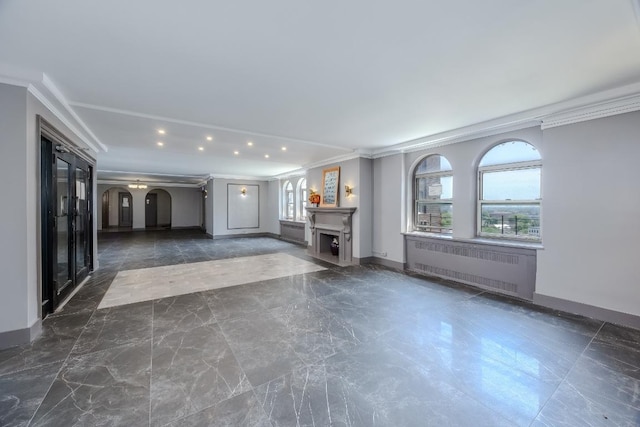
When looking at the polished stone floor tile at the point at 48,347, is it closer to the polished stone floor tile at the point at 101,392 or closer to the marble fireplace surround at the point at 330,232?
the polished stone floor tile at the point at 101,392

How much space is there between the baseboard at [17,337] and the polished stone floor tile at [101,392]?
790 mm

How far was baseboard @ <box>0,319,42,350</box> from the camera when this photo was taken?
8.30 ft

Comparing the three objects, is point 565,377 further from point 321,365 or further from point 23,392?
point 23,392

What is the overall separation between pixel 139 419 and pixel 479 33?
3.67 m

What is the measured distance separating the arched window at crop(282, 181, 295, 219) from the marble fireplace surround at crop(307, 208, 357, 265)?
3.30 metres

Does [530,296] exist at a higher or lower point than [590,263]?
lower

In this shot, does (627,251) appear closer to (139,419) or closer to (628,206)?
(628,206)

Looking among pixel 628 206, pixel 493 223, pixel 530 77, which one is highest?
pixel 530 77

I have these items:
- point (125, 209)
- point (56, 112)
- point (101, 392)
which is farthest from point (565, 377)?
point (125, 209)

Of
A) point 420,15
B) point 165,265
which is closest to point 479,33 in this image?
point 420,15

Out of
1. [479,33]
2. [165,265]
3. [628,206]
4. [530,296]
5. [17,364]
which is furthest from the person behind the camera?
[165,265]

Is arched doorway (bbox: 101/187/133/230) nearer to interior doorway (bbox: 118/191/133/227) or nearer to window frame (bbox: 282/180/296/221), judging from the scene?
interior doorway (bbox: 118/191/133/227)

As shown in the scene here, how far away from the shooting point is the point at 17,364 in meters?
2.26

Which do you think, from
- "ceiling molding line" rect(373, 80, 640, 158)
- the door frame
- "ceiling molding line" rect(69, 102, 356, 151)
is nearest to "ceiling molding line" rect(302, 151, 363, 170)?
"ceiling molding line" rect(69, 102, 356, 151)
